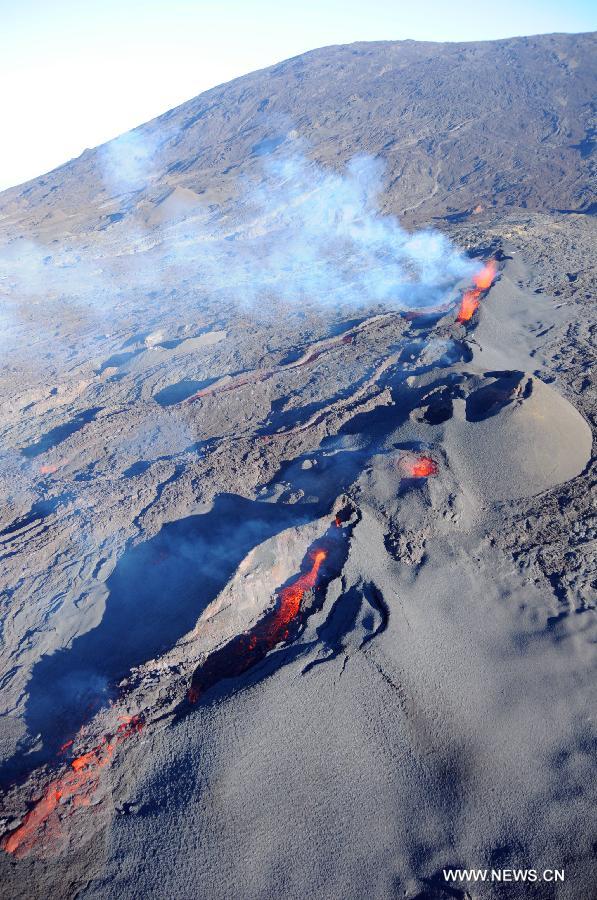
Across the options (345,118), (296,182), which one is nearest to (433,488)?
(296,182)

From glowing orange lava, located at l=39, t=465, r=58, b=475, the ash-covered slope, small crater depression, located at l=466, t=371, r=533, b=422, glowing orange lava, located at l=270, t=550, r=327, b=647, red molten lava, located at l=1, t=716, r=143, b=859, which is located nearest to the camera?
red molten lava, located at l=1, t=716, r=143, b=859

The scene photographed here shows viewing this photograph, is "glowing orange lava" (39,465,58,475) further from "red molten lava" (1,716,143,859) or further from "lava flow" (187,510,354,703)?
"red molten lava" (1,716,143,859)

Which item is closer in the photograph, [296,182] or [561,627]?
[561,627]

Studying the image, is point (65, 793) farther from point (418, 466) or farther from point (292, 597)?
point (418, 466)

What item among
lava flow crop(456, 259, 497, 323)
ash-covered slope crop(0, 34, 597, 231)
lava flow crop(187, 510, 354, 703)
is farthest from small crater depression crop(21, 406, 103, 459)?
ash-covered slope crop(0, 34, 597, 231)

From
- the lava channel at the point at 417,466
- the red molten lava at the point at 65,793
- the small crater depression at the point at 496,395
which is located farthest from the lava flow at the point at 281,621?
the small crater depression at the point at 496,395

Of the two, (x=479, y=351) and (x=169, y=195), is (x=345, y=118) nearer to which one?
(x=169, y=195)
